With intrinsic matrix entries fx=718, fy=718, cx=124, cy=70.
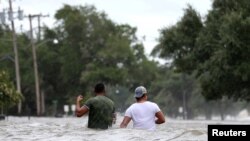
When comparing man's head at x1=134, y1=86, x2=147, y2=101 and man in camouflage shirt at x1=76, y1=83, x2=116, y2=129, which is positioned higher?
man's head at x1=134, y1=86, x2=147, y2=101

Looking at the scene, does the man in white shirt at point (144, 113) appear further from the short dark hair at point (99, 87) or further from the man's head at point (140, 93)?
the short dark hair at point (99, 87)

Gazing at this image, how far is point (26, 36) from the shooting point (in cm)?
9281

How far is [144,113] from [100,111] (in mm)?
1137

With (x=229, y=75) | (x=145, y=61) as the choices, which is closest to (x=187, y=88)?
(x=145, y=61)

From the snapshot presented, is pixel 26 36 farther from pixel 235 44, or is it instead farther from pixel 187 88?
pixel 235 44

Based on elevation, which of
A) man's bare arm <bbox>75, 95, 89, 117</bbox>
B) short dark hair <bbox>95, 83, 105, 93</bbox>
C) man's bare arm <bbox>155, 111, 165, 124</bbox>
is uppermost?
short dark hair <bbox>95, 83, 105, 93</bbox>

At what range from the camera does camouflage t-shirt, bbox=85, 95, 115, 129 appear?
527 inches

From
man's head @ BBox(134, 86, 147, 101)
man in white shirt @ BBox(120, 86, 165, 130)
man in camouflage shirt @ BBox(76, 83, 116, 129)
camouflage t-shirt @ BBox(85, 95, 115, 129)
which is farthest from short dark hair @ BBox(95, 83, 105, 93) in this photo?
man's head @ BBox(134, 86, 147, 101)

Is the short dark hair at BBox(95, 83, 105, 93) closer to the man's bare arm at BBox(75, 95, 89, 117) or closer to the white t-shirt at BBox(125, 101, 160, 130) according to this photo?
the man's bare arm at BBox(75, 95, 89, 117)

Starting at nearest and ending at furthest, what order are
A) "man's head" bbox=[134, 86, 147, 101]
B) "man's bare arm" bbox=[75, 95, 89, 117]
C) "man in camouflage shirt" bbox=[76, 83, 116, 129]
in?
"man's head" bbox=[134, 86, 147, 101] < "man's bare arm" bbox=[75, 95, 89, 117] < "man in camouflage shirt" bbox=[76, 83, 116, 129]

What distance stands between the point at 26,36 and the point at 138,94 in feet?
267

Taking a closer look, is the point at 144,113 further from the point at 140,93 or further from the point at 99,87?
the point at 99,87

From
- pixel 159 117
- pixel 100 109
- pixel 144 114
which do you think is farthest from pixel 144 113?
pixel 100 109

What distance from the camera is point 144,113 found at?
12.7 metres
